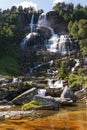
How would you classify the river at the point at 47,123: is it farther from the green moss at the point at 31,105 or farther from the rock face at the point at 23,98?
the rock face at the point at 23,98

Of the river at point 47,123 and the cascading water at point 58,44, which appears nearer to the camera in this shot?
the river at point 47,123

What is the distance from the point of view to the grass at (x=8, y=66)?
98.7 meters

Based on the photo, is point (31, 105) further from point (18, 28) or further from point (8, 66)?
point (18, 28)

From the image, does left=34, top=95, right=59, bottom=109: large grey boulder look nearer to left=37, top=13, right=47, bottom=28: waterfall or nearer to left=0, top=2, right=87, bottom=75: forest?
left=0, top=2, right=87, bottom=75: forest

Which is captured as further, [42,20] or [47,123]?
[42,20]

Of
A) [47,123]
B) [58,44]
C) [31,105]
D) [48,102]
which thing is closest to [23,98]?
[48,102]

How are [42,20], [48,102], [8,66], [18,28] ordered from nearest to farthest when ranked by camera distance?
[48,102] < [8,66] < [18,28] < [42,20]

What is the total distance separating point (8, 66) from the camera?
106438 mm

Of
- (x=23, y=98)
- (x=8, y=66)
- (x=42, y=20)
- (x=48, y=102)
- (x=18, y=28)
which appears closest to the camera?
(x=48, y=102)

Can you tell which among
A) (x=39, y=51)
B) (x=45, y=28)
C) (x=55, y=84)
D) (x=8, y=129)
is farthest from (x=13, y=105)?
(x=45, y=28)

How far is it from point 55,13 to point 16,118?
115 meters

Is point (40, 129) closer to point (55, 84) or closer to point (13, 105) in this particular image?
point (13, 105)

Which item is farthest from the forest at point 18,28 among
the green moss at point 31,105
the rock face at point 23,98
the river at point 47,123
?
the river at point 47,123

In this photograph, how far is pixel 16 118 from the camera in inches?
1396
